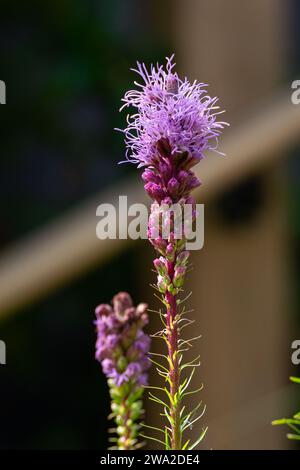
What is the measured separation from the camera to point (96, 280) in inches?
88.7

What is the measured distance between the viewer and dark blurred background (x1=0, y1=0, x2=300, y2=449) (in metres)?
1.91

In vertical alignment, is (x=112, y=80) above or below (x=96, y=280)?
above

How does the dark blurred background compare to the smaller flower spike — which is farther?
the dark blurred background

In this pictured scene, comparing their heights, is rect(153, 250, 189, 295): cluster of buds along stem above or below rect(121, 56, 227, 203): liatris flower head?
below

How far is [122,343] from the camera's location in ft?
1.17

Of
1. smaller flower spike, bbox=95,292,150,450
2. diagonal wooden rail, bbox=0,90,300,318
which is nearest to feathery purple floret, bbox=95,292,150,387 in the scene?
smaller flower spike, bbox=95,292,150,450

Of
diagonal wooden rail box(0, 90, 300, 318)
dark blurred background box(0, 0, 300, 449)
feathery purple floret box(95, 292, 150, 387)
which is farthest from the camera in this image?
dark blurred background box(0, 0, 300, 449)

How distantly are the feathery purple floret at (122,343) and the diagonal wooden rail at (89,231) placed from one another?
1303 millimetres

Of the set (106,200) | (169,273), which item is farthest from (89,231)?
(169,273)

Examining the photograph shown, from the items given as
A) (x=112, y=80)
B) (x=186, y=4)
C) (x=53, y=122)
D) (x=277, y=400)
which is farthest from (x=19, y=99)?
(x=277, y=400)

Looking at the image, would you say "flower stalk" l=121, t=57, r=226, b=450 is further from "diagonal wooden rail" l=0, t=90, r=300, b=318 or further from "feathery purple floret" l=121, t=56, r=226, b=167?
"diagonal wooden rail" l=0, t=90, r=300, b=318

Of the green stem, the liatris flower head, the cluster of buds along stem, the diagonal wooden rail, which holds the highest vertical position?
the diagonal wooden rail

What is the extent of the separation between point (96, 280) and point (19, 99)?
55 cm

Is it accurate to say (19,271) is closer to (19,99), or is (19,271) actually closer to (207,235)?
(207,235)
